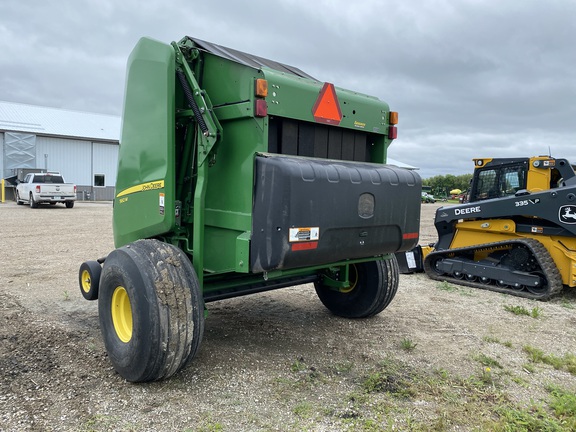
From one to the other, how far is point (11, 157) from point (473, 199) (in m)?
26.8

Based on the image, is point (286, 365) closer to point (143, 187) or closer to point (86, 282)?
point (143, 187)

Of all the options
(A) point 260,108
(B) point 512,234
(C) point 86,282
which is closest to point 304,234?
(A) point 260,108

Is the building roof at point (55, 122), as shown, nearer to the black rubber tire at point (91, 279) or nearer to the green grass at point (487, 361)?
the black rubber tire at point (91, 279)

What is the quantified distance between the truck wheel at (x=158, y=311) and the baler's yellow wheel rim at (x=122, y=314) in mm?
130

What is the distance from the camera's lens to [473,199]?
27.5ft

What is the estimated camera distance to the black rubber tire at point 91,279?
428 cm

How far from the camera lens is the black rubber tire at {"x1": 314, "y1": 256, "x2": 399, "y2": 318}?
16.0 ft

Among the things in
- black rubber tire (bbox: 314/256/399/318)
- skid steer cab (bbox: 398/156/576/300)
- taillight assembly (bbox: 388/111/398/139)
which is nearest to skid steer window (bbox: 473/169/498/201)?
skid steer cab (bbox: 398/156/576/300)

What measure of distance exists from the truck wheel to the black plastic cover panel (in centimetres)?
52

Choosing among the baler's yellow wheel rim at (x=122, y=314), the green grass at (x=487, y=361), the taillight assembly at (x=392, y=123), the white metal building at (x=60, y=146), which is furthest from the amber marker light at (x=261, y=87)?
the white metal building at (x=60, y=146)

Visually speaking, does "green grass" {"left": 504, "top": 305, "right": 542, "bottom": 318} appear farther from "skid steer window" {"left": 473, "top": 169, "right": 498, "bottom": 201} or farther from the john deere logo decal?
"skid steer window" {"left": 473, "top": 169, "right": 498, "bottom": 201}

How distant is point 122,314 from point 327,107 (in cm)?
227

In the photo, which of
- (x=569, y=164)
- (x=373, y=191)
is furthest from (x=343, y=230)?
(x=569, y=164)

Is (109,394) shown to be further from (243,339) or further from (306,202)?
(306,202)
